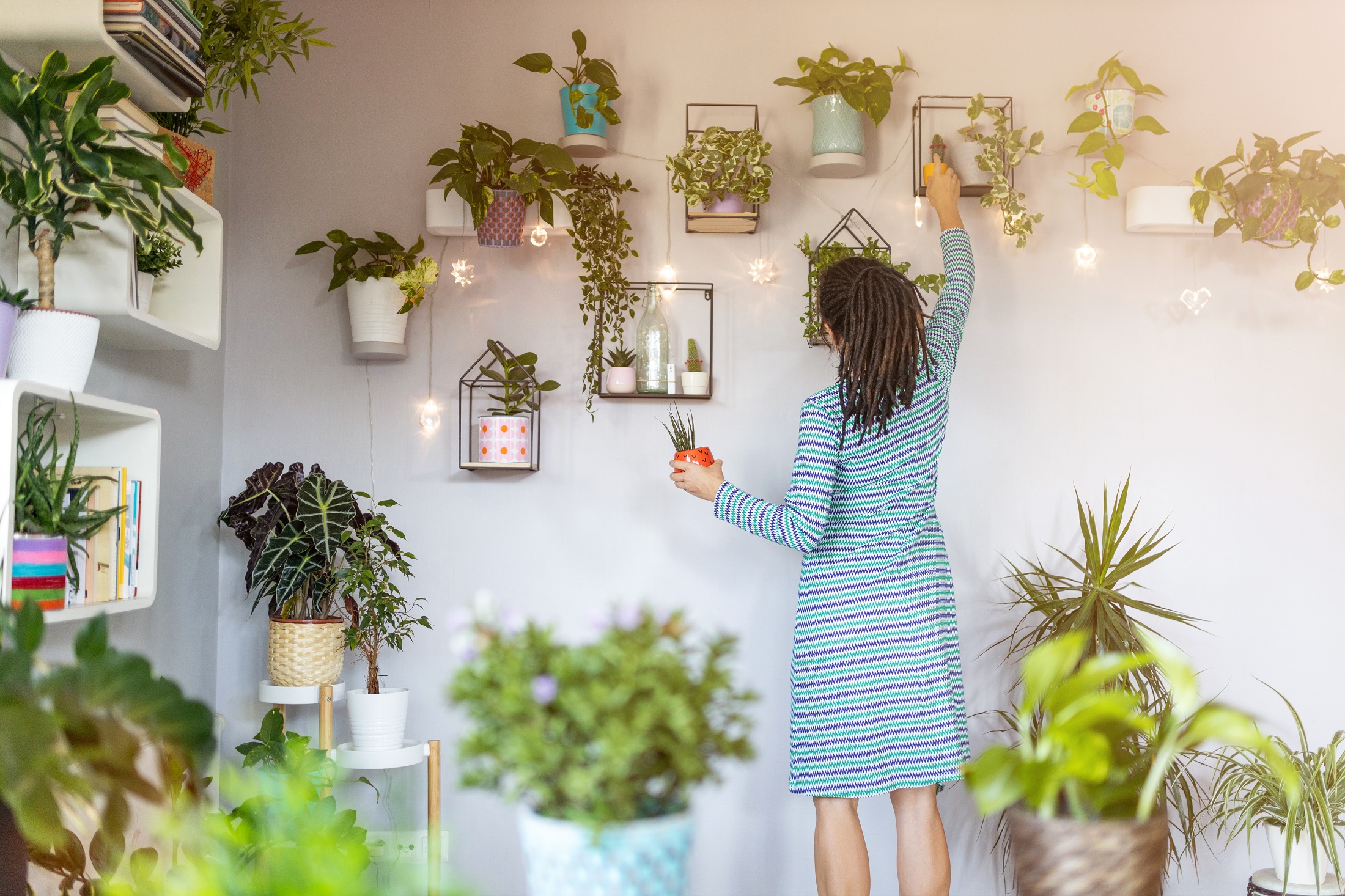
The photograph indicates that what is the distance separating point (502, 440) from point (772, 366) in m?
0.81

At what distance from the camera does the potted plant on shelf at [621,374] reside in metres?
2.81

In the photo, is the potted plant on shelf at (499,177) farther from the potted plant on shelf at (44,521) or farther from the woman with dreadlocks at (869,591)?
the potted plant on shelf at (44,521)

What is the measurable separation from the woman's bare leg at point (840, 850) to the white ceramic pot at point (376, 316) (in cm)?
163

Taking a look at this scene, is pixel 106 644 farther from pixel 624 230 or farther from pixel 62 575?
pixel 624 230

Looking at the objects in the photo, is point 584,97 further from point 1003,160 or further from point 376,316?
point 1003,160

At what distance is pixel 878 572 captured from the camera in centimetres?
224

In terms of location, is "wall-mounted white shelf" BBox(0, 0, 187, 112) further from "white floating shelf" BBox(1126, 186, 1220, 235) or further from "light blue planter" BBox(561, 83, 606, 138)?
"white floating shelf" BBox(1126, 186, 1220, 235)

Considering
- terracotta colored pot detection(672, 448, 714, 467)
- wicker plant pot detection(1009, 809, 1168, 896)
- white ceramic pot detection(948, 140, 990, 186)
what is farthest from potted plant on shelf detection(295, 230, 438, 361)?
wicker plant pot detection(1009, 809, 1168, 896)

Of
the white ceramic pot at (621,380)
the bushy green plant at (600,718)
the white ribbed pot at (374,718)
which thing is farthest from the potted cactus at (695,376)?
the bushy green plant at (600,718)

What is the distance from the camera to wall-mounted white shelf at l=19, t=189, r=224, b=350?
191 cm

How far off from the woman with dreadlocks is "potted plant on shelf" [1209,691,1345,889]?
804 mm

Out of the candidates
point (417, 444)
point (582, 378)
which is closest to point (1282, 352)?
point (582, 378)

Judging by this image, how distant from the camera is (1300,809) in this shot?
2377 millimetres

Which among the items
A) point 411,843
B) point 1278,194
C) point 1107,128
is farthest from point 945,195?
point 411,843
